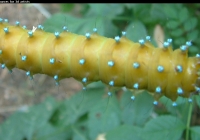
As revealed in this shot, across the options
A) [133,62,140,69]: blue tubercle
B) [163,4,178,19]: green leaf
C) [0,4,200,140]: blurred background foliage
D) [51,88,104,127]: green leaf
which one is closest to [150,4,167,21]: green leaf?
[0,4,200,140]: blurred background foliage

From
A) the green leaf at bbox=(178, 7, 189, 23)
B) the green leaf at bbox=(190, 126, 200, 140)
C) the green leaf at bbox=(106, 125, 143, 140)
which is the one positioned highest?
the green leaf at bbox=(178, 7, 189, 23)

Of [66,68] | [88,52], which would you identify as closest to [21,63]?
[66,68]

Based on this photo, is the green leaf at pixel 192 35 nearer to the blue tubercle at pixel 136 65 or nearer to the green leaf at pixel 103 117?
the green leaf at pixel 103 117

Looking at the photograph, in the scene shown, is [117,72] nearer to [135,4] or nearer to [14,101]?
[135,4]

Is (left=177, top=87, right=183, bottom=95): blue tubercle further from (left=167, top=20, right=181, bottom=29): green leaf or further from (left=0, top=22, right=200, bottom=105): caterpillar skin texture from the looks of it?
(left=167, top=20, right=181, bottom=29): green leaf

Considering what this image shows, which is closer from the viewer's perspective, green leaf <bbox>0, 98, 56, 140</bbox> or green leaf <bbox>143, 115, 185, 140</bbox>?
green leaf <bbox>143, 115, 185, 140</bbox>

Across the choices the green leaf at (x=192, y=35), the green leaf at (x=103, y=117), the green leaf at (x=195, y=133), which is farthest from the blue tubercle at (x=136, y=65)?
the green leaf at (x=192, y=35)
